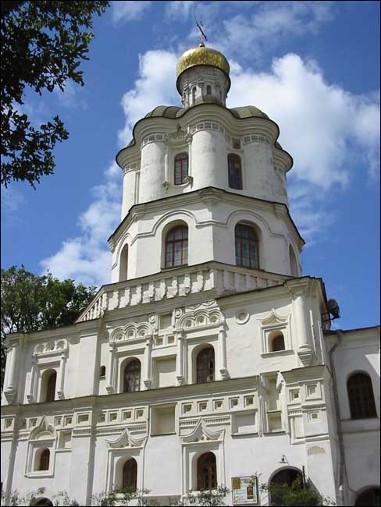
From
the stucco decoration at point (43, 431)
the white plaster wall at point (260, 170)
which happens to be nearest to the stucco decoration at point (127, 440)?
the stucco decoration at point (43, 431)

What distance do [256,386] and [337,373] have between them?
96.4 inches

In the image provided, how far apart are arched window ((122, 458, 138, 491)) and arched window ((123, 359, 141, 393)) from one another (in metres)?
2.32

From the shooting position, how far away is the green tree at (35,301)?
92.3 feet

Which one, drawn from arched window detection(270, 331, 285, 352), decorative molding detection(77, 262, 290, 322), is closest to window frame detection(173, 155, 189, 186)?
decorative molding detection(77, 262, 290, 322)

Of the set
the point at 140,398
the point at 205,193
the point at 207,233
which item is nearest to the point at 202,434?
the point at 140,398

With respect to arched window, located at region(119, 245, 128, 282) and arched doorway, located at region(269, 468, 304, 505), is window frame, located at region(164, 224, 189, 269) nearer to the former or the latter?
arched window, located at region(119, 245, 128, 282)

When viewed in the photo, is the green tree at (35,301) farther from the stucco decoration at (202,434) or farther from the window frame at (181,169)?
the stucco decoration at (202,434)

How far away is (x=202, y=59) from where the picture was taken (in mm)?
28375

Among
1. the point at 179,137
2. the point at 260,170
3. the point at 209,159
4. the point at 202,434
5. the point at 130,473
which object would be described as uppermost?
the point at 179,137

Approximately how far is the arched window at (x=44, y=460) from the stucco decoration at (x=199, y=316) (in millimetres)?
6206

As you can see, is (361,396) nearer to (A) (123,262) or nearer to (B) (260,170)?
(B) (260,170)

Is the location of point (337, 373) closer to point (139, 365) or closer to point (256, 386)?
point (256, 386)

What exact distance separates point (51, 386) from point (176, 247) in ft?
22.8

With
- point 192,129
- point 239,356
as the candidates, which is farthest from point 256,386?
point 192,129
